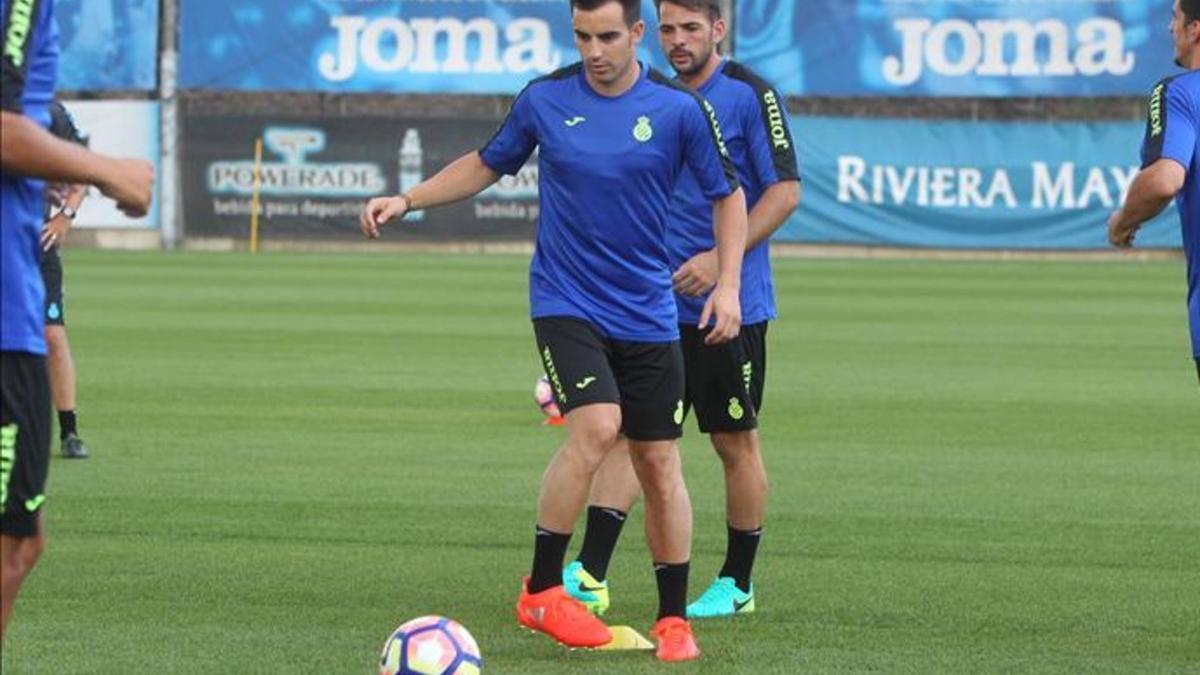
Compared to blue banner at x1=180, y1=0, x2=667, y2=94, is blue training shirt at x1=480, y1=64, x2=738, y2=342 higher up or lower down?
higher up

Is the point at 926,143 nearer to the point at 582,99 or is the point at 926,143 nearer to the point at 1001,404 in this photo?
the point at 1001,404

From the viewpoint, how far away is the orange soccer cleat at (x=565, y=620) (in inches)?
324

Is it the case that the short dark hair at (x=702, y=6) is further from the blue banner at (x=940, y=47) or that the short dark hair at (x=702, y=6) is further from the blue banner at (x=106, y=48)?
the blue banner at (x=106, y=48)

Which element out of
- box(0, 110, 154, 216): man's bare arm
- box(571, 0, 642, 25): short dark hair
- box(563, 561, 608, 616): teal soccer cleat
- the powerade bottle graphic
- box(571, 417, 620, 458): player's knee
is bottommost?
the powerade bottle graphic

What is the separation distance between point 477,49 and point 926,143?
7514 mm

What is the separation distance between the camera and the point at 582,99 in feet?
27.2

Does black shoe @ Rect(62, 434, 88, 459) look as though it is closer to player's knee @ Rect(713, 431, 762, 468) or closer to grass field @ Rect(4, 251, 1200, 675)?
grass field @ Rect(4, 251, 1200, 675)

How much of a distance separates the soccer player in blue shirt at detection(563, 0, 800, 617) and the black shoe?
5045 millimetres

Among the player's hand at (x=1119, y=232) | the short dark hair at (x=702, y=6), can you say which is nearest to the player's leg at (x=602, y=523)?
the short dark hair at (x=702, y=6)

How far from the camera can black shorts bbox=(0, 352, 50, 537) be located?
5.82 meters

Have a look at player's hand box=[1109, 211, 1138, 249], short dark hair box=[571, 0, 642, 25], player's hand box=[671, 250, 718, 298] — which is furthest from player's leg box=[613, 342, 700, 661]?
player's hand box=[1109, 211, 1138, 249]

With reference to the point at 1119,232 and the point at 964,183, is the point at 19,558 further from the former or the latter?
the point at 964,183

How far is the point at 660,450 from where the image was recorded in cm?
833

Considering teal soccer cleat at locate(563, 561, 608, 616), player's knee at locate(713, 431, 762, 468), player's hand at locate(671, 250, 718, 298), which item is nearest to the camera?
player's hand at locate(671, 250, 718, 298)
